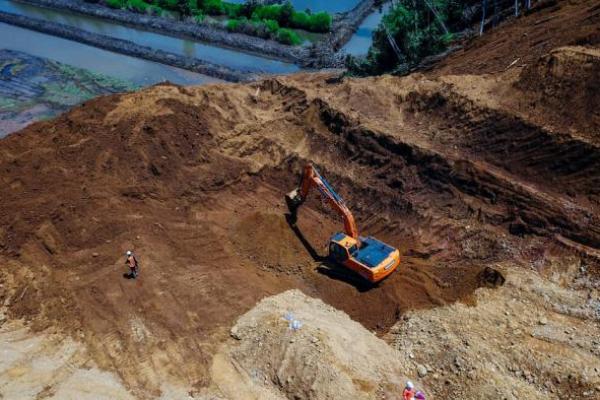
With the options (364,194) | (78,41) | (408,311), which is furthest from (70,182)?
(78,41)

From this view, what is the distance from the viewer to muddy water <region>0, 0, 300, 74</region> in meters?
34.6

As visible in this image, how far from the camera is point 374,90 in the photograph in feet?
69.2

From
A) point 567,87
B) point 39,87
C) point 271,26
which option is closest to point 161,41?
point 271,26

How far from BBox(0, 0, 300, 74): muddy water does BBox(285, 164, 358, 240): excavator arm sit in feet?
60.2

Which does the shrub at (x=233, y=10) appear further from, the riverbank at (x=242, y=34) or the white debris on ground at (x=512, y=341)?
the white debris on ground at (x=512, y=341)

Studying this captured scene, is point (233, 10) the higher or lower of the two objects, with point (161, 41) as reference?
higher

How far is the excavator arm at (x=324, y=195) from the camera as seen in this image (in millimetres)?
15414

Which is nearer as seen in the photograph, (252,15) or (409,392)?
(409,392)

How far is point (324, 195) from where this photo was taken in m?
16.5

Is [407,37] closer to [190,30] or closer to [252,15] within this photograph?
[252,15]

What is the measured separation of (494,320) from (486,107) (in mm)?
8314

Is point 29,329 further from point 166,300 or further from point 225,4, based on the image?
point 225,4

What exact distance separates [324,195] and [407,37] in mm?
14164

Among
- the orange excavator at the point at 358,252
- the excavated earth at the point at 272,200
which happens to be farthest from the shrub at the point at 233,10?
the orange excavator at the point at 358,252
